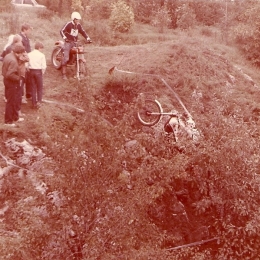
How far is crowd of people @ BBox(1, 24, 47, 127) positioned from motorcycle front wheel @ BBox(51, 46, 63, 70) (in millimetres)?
2616

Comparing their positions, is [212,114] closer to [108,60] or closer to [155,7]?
[108,60]

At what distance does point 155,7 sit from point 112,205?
23.6 m

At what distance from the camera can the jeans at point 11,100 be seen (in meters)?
10.1

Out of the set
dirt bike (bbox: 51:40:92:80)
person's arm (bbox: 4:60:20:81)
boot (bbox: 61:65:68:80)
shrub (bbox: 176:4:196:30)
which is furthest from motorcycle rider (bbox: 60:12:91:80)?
shrub (bbox: 176:4:196:30)

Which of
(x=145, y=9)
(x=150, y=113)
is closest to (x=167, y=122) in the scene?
(x=150, y=113)

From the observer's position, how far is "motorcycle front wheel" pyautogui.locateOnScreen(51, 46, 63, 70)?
47.2 feet

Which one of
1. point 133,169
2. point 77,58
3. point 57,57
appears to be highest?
point 77,58

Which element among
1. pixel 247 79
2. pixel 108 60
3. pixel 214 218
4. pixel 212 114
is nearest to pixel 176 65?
pixel 108 60

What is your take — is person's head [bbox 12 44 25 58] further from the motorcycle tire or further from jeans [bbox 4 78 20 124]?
the motorcycle tire

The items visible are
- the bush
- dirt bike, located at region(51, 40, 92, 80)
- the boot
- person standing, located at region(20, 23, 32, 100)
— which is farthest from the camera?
the bush

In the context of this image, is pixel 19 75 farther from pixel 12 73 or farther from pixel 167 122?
pixel 167 122

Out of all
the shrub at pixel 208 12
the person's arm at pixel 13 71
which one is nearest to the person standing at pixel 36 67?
the person's arm at pixel 13 71

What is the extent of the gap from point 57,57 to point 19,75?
15.0ft

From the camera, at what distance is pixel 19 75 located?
10.0 m
